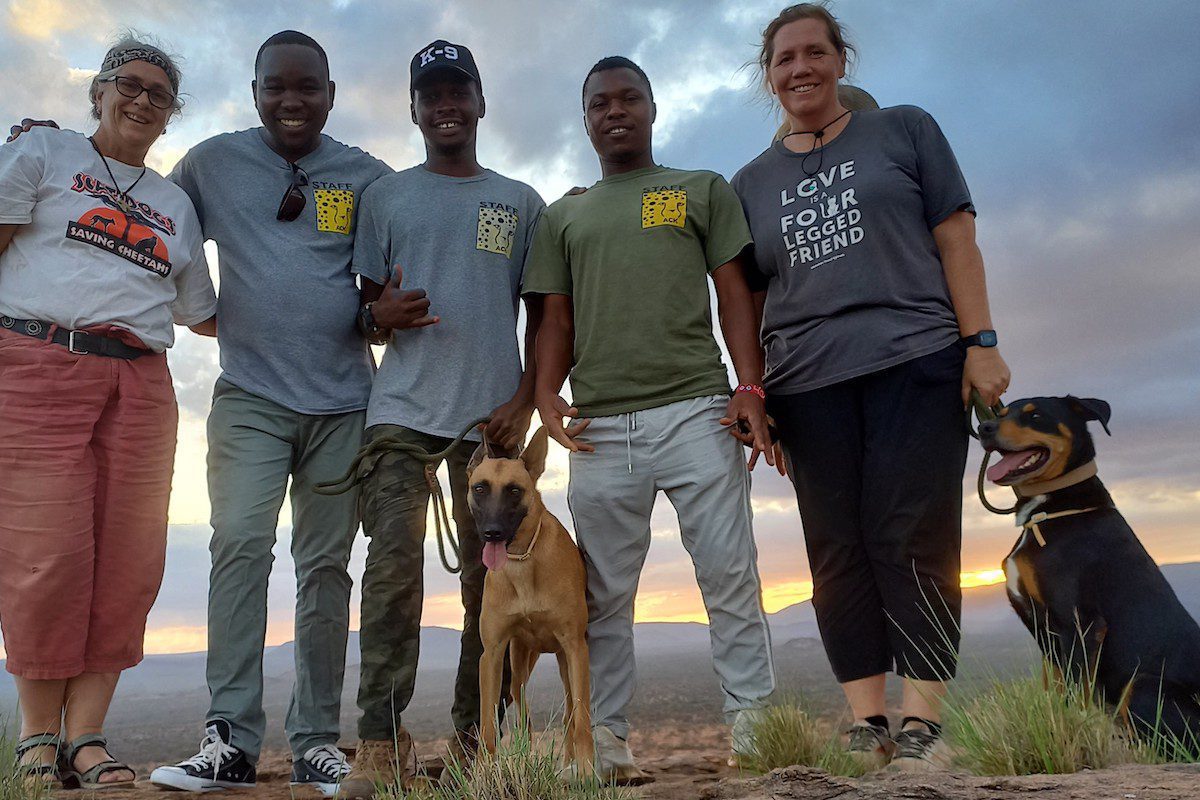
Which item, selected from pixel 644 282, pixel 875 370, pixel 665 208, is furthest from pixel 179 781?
pixel 875 370

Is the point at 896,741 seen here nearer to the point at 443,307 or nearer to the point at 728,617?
the point at 728,617

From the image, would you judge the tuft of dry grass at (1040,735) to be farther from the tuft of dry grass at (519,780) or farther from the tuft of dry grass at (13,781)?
the tuft of dry grass at (13,781)

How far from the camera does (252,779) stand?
4652 millimetres

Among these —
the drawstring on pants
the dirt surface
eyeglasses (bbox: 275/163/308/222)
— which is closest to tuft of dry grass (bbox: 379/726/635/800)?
the dirt surface

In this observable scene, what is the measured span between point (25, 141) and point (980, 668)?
5074 mm

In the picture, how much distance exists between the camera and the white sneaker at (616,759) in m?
4.24

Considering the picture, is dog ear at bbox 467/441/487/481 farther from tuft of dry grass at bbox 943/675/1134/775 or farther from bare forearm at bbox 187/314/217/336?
tuft of dry grass at bbox 943/675/1134/775

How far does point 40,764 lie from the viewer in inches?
169

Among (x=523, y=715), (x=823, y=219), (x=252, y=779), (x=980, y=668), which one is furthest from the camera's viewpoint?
(x=252, y=779)

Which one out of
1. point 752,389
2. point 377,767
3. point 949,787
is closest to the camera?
point 949,787

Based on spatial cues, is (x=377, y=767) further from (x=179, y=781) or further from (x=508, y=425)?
(x=508, y=425)

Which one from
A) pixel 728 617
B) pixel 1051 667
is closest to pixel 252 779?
pixel 728 617

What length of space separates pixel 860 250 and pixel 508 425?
180cm

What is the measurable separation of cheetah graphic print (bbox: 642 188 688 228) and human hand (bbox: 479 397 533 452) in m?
1.07
